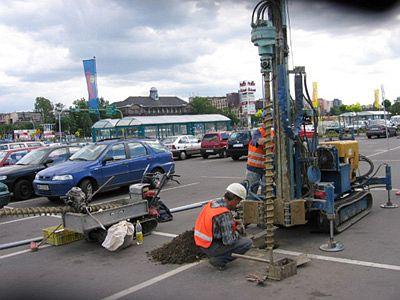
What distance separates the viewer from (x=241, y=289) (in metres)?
4.66

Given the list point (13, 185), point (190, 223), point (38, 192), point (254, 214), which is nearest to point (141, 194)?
point (190, 223)

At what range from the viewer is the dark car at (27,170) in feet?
41.8

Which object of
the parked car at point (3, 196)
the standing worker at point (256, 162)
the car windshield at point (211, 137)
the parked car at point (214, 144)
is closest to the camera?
the standing worker at point (256, 162)

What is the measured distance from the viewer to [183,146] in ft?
85.2

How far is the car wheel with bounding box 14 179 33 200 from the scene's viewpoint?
1282cm

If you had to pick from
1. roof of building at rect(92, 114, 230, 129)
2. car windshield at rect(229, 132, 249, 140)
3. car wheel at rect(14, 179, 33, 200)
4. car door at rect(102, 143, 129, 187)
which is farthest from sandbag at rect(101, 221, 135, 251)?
roof of building at rect(92, 114, 230, 129)

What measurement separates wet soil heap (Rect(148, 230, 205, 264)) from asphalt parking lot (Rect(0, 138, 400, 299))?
15 centimetres

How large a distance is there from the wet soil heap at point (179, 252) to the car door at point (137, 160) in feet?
20.5

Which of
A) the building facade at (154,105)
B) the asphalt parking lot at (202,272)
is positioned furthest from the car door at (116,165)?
the building facade at (154,105)

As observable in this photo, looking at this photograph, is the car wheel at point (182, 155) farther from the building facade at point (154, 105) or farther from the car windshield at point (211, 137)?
the building facade at point (154, 105)

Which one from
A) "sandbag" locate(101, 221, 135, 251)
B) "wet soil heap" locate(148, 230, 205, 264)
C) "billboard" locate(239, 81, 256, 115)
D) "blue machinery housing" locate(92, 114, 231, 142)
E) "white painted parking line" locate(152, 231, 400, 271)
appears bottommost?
"white painted parking line" locate(152, 231, 400, 271)

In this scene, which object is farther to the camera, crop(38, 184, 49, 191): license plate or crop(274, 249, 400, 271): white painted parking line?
crop(38, 184, 49, 191): license plate

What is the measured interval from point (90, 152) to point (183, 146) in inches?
549

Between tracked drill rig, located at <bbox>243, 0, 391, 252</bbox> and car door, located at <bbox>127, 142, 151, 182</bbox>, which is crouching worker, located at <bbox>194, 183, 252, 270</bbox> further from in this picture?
car door, located at <bbox>127, 142, 151, 182</bbox>
